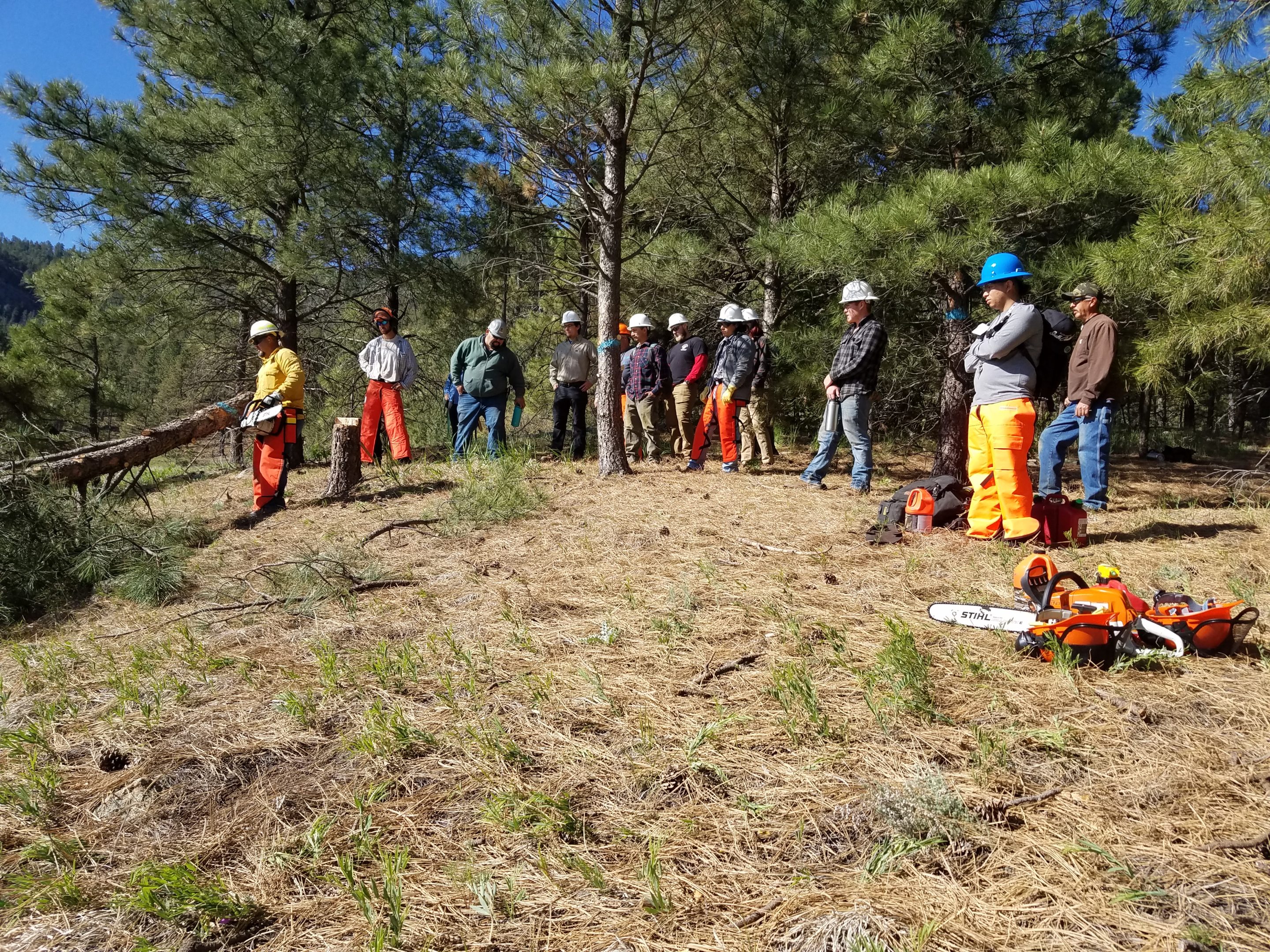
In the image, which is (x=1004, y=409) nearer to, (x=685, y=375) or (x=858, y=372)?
(x=858, y=372)

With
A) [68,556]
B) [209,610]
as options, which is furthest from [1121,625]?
[68,556]

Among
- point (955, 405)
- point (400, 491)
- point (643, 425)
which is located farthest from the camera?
point (643, 425)

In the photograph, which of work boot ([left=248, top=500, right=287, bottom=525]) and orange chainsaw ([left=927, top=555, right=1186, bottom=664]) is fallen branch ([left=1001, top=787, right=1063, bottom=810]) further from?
work boot ([left=248, top=500, right=287, bottom=525])

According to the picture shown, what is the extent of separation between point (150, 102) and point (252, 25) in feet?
6.31

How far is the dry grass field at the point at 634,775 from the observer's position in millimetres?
1616

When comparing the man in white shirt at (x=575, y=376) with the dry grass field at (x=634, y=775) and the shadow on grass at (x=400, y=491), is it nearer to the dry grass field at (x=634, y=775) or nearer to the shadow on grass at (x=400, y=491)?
the shadow on grass at (x=400, y=491)

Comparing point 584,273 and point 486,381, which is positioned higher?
point 584,273

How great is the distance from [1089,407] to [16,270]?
568 feet

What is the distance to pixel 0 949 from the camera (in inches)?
64.1

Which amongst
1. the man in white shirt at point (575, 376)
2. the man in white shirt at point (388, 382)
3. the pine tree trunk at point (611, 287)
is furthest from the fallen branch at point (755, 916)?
the man in white shirt at point (575, 376)

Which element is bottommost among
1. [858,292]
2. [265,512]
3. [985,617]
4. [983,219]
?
[985,617]

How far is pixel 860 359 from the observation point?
240 inches

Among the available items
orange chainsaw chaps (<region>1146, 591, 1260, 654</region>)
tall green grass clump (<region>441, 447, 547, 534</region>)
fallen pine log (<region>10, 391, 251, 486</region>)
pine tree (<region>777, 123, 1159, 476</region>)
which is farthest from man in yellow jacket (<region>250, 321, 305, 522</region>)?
orange chainsaw chaps (<region>1146, 591, 1260, 654</region>)

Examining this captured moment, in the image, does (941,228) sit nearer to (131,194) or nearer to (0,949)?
(0,949)
